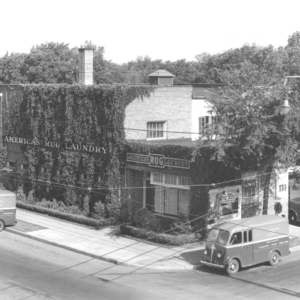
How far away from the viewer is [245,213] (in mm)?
31266

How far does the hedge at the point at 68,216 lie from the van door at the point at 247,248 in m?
10.8

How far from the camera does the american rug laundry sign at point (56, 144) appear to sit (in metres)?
35.3

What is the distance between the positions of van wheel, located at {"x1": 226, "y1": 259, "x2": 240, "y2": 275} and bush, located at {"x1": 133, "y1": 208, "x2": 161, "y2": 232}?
725 cm

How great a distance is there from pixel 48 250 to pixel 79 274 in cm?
496

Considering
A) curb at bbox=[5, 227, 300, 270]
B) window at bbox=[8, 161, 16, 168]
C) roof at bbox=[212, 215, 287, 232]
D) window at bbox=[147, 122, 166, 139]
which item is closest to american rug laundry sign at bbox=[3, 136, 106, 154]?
window at bbox=[8, 161, 16, 168]

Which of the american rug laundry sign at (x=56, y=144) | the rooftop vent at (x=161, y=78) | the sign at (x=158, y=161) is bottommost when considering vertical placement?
the sign at (x=158, y=161)

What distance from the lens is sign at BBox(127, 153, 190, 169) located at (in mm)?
30766

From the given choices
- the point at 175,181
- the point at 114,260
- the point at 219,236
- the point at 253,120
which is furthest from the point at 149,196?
the point at 219,236

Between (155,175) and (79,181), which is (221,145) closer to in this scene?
(155,175)

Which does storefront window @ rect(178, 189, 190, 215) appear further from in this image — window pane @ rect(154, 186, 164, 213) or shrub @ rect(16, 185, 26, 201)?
shrub @ rect(16, 185, 26, 201)

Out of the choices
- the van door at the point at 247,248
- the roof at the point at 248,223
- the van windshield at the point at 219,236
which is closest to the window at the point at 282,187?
the roof at the point at 248,223

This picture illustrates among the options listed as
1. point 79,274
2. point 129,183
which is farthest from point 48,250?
point 129,183

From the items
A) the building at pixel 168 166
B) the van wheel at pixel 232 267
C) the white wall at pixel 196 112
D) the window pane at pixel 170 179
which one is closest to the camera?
the van wheel at pixel 232 267

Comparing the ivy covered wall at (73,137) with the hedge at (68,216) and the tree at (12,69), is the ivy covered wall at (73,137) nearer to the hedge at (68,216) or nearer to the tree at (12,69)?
the hedge at (68,216)
